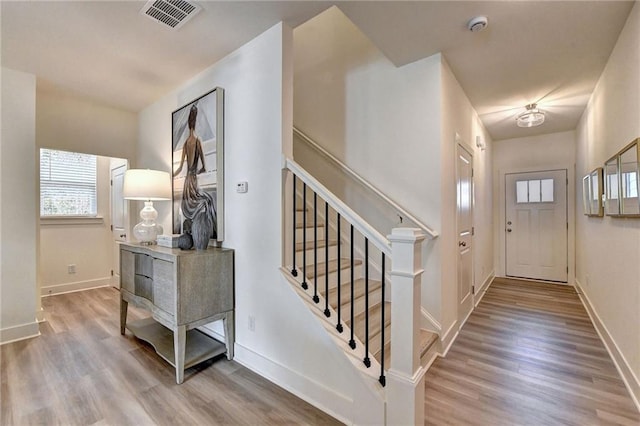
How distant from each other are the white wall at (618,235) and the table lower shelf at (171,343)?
2.85 m

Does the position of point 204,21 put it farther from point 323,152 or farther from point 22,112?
point 22,112

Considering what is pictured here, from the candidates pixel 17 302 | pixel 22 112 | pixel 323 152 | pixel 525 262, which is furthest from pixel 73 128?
pixel 525 262

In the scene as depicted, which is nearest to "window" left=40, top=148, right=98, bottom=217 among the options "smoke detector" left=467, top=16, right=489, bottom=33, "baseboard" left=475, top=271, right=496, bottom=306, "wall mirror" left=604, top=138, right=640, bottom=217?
"smoke detector" left=467, top=16, right=489, bottom=33

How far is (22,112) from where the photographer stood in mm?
2701

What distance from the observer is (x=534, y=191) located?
190 inches

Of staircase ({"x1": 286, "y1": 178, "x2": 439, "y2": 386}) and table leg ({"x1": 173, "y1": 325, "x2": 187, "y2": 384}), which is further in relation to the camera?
table leg ({"x1": 173, "y1": 325, "x2": 187, "y2": 384})

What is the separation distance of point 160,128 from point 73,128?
3.38 ft

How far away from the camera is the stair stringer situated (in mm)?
1451

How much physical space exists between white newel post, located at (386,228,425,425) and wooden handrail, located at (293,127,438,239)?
1.00 meters

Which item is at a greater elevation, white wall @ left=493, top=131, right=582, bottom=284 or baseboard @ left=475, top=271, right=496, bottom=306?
white wall @ left=493, top=131, right=582, bottom=284

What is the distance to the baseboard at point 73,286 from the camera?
4.00 meters

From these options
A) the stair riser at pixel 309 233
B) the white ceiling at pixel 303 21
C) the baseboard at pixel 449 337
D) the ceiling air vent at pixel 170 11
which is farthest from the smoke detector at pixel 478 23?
the baseboard at pixel 449 337

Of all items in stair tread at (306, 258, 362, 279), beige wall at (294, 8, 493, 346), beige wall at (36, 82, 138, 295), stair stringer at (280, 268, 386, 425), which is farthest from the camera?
beige wall at (36, 82, 138, 295)

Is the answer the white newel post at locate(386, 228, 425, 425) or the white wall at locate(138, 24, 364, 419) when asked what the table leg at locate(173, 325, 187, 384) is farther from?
the white newel post at locate(386, 228, 425, 425)
